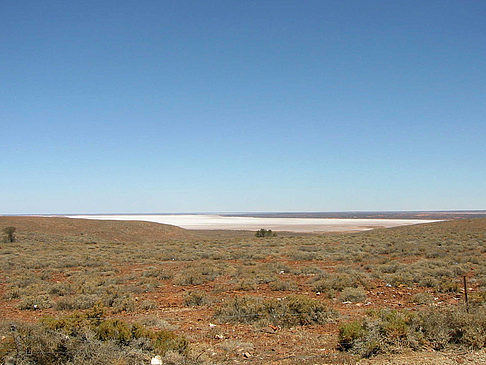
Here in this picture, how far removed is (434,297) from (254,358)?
7.34m

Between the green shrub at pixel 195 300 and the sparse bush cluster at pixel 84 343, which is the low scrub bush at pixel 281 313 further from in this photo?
the sparse bush cluster at pixel 84 343

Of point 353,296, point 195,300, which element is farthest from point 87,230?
point 353,296

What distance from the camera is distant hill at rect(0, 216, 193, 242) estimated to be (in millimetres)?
40112

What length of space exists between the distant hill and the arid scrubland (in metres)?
19.2

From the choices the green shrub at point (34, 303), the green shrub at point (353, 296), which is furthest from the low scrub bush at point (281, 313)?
the green shrub at point (34, 303)

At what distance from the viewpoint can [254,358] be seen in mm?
6406

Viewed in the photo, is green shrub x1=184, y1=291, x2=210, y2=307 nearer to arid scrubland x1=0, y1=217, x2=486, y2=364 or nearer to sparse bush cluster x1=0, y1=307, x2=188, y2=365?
arid scrubland x1=0, y1=217, x2=486, y2=364

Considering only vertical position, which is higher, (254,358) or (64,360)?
(64,360)

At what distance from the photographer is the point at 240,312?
30.2 feet

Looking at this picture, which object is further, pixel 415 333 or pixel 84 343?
pixel 415 333

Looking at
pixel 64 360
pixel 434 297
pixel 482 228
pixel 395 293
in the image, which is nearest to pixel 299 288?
pixel 395 293

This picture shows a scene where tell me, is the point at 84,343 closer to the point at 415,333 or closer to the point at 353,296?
the point at 415,333

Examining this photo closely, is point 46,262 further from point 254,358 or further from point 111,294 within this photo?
point 254,358

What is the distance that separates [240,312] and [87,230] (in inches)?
1658
